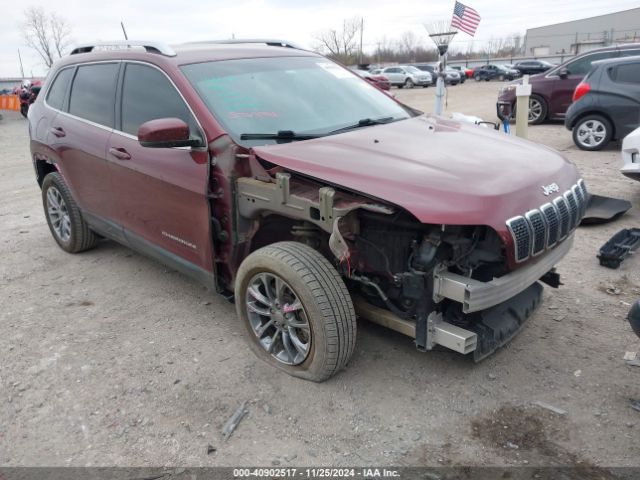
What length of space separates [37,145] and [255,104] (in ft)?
9.60

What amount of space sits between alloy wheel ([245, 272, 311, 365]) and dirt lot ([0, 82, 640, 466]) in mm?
158

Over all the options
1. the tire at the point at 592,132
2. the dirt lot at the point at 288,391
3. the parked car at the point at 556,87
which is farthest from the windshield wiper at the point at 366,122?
the parked car at the point at 556,87

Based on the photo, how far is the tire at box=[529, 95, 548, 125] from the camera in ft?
41.9

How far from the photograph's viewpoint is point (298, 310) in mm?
3037

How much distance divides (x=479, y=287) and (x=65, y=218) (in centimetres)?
420

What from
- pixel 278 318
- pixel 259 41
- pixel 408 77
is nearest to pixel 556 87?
pixel 259 41

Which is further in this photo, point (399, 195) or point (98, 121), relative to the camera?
point (98, 121)

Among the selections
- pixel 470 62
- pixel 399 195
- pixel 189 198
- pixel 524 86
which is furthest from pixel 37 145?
pixel 470 62

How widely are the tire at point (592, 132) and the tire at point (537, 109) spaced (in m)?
3.40

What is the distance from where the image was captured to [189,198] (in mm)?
3443

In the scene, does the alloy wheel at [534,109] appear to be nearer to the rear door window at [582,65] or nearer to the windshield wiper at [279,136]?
the rear door window at [582,65]

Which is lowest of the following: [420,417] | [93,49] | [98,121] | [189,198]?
[420,417]

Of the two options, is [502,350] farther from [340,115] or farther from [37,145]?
[37,145]

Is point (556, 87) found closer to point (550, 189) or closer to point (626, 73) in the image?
point (626, 73)
